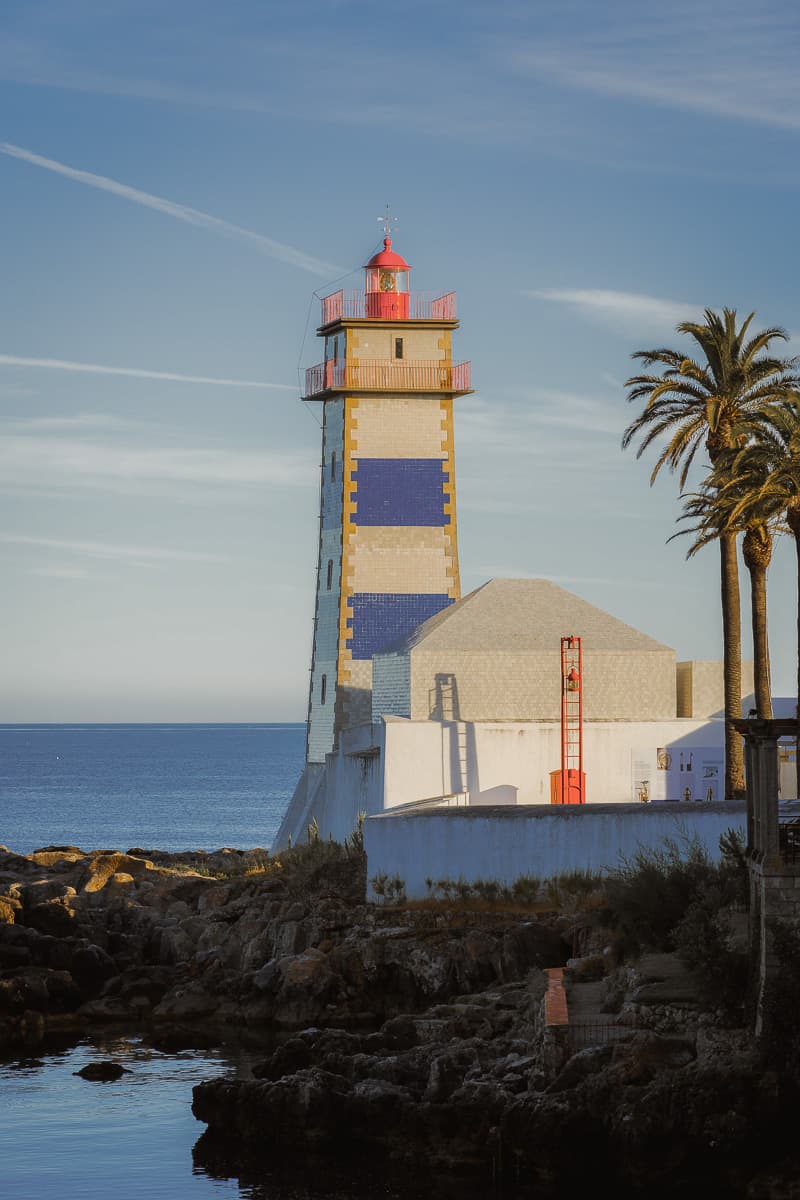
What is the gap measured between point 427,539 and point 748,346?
33.4ft

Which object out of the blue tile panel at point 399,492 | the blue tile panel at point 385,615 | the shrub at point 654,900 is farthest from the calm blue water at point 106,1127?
the blue tile panel at point 399,492

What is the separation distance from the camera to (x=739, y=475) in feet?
113

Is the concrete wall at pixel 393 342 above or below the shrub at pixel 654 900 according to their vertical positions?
above

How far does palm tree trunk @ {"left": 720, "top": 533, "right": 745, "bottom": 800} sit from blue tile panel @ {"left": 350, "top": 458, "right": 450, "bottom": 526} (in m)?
9.46

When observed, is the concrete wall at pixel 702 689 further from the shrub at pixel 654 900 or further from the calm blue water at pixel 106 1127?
the calm blue water at pixel 106 1127

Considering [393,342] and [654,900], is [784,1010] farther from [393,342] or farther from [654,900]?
[393,342]

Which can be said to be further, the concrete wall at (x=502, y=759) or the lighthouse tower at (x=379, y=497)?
the lighthouse tower at (x=379, y=497)

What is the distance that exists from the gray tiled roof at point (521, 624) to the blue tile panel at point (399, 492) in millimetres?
2705

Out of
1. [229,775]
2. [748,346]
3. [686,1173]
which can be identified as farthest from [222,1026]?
[229,775]

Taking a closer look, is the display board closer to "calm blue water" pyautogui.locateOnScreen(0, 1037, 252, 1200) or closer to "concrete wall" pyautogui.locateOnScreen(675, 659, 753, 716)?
"concrete wall" pyautogui.locateOnScreen(675, 659, 753, 716)

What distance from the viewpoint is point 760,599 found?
120ft

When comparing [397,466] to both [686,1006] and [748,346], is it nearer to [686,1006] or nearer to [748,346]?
[748,346]

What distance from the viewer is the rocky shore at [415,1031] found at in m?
20.8

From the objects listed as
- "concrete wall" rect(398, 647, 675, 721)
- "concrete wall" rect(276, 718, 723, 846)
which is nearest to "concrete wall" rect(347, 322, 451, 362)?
"concrete wall" rect(398, 647, 675, 721)
